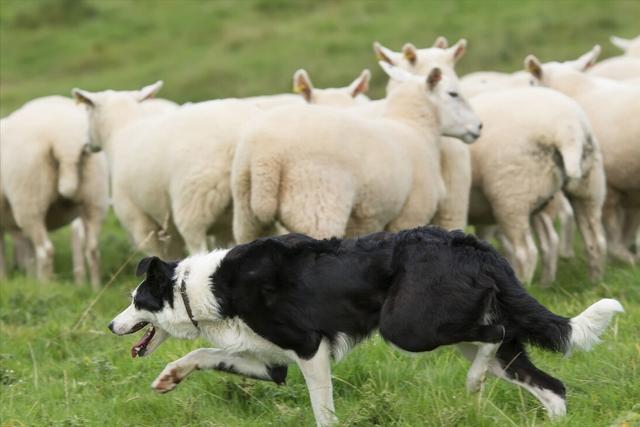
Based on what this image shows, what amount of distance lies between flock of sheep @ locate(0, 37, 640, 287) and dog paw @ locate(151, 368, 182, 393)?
1.99m

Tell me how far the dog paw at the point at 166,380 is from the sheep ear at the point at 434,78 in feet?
13.5

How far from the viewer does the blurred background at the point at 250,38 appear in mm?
19547

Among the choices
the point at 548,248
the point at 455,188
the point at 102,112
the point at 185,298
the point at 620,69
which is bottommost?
the point at 548,248

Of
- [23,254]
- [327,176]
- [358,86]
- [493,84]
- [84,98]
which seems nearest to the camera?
[327,176]

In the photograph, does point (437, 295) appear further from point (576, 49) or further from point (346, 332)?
point (576, 49)

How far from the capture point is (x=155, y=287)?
521cm

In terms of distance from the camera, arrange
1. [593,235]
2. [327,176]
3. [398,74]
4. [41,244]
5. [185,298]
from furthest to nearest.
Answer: [41,244] < [398,74] < [593,235] < [327,176] < [185,298]

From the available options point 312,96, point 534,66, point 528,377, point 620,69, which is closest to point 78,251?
point 312,96

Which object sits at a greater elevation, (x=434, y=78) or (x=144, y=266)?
(x=144, y=266)

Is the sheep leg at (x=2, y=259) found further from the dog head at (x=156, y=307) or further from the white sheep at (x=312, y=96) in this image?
the dog head at (x=156, y=307)

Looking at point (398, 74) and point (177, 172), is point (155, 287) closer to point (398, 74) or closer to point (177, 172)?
point (177, 172)

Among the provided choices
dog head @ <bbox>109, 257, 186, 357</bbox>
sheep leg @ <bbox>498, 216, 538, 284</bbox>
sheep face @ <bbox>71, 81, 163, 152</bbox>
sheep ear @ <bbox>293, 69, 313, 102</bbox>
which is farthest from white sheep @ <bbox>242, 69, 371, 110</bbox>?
dog head @ <bbox>109, 257, 186, 357</bbox>

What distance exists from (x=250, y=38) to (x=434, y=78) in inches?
537

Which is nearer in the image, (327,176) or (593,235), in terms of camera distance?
(327,176)
